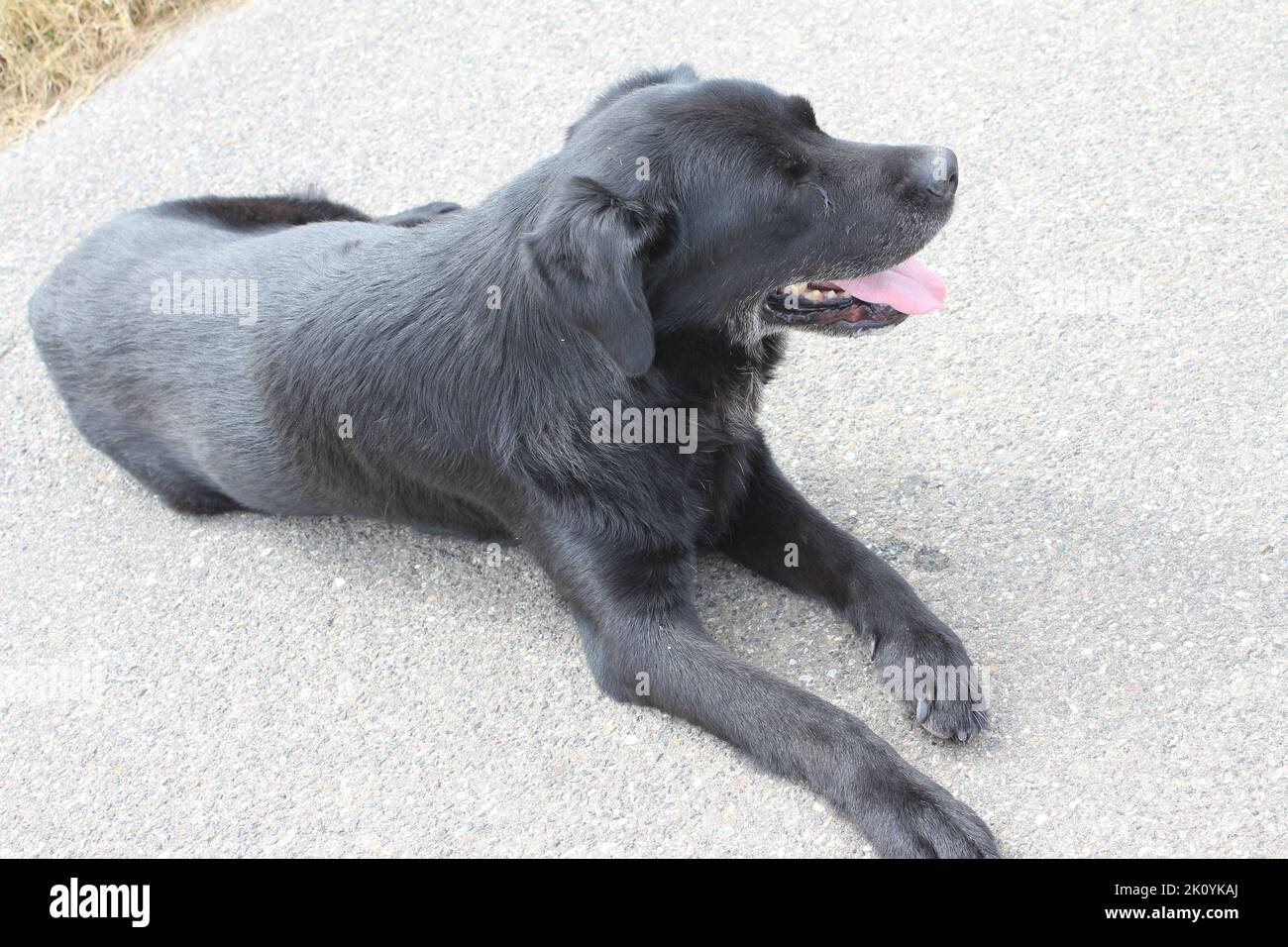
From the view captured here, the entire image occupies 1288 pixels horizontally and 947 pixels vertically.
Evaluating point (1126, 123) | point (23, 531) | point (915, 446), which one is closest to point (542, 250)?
point (915, 446)

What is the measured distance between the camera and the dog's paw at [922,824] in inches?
109

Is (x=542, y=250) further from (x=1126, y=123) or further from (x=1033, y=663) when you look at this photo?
(x=1126, y=123)

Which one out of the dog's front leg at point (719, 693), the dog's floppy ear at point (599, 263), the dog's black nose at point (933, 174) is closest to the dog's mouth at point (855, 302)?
the dog's black nose at point (933, 174)

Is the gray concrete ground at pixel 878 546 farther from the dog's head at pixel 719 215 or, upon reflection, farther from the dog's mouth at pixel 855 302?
the dog's head at pixel 719 215

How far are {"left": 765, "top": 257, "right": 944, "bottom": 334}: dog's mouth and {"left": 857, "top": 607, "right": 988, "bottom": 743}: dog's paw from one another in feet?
2.67

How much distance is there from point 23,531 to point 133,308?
0.98 metres

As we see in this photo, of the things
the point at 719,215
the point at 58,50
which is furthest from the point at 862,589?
the point at 58,50

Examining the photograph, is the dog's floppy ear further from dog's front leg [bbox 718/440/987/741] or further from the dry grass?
the dry grass

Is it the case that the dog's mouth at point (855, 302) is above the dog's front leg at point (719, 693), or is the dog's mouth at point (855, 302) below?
above

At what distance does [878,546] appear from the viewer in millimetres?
3648

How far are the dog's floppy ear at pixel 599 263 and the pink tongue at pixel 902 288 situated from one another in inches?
24.4

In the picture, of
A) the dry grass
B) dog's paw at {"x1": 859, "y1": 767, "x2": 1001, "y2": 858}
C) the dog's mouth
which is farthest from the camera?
the dry grass

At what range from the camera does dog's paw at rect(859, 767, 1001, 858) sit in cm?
276

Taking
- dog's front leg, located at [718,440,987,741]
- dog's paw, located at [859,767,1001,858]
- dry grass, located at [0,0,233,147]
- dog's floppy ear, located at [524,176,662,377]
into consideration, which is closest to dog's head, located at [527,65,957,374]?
dog's floppy ear, located at [524,176,662,377]
